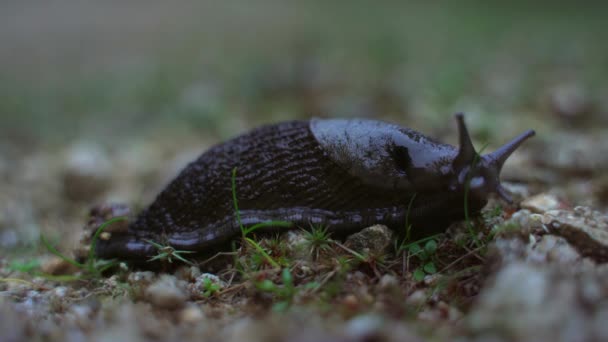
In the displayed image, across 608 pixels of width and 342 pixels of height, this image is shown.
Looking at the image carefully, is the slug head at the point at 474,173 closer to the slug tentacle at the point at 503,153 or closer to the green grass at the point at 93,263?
the slug tentacle at the point at 503,153

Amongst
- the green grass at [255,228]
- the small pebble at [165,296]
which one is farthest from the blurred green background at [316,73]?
the small pebble at [165,296]

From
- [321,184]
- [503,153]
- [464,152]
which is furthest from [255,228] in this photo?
[503,153]

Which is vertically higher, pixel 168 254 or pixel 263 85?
pixel 263 85

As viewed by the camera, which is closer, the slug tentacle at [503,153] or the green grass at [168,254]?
the slug tentacle at [503,153]

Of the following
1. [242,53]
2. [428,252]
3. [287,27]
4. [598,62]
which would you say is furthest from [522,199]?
[287,27]

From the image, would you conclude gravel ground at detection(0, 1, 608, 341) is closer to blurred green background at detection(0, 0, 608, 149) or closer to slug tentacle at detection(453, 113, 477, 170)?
blurred green background at detection(0, 0, 608, 149)

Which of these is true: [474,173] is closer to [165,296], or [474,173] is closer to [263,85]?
[165,296]

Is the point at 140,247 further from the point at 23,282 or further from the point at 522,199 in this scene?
the point at 522,199
